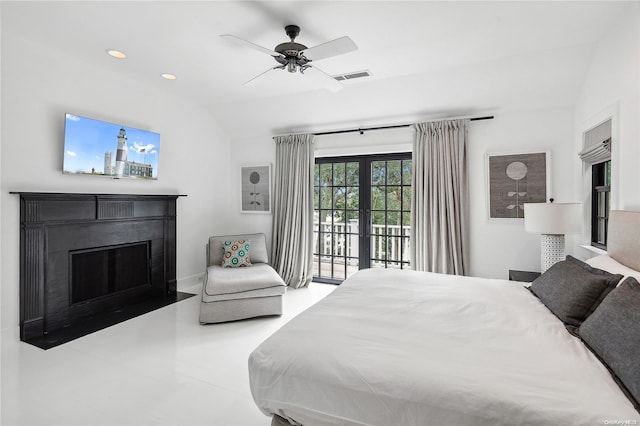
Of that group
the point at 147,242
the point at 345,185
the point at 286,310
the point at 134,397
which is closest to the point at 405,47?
the point at 345,185

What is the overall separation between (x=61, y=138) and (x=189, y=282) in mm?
2433

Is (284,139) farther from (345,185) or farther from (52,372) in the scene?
(52,372)

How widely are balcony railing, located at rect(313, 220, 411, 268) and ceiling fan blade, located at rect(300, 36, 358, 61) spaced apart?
279cm

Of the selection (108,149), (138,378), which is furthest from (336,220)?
(138,378)

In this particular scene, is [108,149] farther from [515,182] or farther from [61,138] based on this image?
[515,182]

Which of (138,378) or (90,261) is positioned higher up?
(90,261)

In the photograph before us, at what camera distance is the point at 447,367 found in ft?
4.24

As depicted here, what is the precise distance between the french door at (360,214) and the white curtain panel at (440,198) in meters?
0.38

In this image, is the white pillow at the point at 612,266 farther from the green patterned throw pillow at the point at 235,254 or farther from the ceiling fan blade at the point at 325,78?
the green patterned throw pillow at the point at 235,254

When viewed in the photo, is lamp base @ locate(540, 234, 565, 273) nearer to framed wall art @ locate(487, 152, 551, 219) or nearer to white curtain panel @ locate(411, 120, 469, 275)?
framed wall art @ locate(487, 152, 551, 219)

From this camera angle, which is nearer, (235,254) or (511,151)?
(511,151)

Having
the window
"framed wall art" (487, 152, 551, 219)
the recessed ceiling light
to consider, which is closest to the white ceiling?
the recessed ceiling light

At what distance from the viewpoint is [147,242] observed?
4203 millimetres

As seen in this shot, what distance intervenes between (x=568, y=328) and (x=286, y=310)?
283 cm
